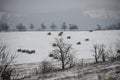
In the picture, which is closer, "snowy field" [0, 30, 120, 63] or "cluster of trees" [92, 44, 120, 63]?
"cluster of trees" [92, 44, 120, 63]

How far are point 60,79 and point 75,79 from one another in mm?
2108

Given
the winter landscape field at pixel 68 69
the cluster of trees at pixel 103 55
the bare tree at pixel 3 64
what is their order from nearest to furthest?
the bare tree at pixel 3 64 < the winter landscape field at pixel 68 69 < the cluster of trees at pixel 103 55

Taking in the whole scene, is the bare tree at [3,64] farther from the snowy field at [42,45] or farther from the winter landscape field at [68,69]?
the snowy field at [42,45]

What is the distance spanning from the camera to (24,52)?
177 ft

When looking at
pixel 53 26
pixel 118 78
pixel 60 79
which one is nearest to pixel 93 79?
pixel 118 78

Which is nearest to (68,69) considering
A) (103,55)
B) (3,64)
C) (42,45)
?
(103,55)

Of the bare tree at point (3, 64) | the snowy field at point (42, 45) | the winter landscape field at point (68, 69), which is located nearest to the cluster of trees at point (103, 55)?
the winter landscape field at point (68, 69)

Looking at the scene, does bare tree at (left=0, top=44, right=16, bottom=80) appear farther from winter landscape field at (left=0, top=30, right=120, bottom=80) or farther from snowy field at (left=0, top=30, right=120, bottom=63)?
snowy field at (left=0, top=30, right=120, bottom=63)

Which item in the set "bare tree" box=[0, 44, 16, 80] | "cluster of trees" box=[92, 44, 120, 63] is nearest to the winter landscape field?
"cluster of trees" box=[92, 44, 120, 63]

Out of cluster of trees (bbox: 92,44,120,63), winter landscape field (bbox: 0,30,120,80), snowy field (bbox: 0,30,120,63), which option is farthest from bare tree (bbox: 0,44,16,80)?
snowy field (bbox: 0,30,120,63)

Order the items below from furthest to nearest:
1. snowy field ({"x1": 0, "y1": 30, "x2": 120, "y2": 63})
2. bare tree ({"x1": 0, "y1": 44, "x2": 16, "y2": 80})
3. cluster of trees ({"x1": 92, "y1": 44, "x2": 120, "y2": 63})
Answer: snowy field ({"x1": 0, "y1": 30, "x2": 120, "y2": 63})
cluster of trees ({"x1": 92, "y1": 44, "x2": 120, "y2": 63})
bare tree ({"x1": 0, "y1": 44, "x2": 16, "y2": 80})

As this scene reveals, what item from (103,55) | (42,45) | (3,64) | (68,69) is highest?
(42,45)

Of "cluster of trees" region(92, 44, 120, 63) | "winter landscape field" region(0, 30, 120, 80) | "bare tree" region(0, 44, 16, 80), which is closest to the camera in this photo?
"bare tree" region(0, 44, 16, 80)

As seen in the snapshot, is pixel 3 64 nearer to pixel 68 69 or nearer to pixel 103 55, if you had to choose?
pixel 68 69
